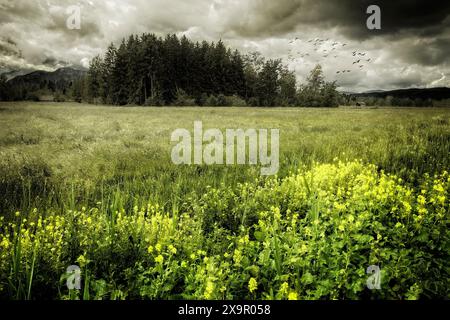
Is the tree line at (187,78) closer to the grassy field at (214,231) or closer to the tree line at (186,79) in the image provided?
the tree line at (186,79)

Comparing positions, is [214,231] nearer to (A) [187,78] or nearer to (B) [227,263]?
(B) [227,263]

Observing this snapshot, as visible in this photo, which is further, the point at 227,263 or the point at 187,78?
the point at 187,78

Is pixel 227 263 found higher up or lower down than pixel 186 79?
lower down

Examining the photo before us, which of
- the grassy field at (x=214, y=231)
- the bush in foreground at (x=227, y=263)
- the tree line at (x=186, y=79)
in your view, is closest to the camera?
the bush in foreground at (x=227, y=263)

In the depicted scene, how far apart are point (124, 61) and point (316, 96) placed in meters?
36.3

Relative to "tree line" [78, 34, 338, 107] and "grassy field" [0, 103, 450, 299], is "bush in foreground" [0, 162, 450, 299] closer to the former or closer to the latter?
"grassy field" [0, 103, 450, 299]

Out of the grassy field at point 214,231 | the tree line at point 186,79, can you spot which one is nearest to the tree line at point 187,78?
the tree line at point 186,79

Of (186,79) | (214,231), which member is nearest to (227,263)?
(214,231)

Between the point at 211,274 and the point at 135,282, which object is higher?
the point at 211,274

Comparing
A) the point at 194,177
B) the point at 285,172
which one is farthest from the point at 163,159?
the point at 285,172

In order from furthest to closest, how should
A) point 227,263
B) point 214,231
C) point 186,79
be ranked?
point 186,79 → point 214,231 → point 227,263
